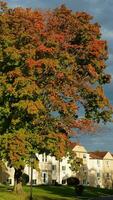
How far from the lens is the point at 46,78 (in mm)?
43406

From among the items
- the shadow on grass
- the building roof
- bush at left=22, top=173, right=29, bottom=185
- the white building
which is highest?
the building roof

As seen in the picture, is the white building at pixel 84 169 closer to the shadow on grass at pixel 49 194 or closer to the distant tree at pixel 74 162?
the shadow on grass at pixel 49 194

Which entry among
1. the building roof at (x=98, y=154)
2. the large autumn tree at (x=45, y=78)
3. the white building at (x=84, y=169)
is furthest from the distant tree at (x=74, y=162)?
the building roof at (x=98, y=154)

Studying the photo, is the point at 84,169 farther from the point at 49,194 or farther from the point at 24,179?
the point at 49,194

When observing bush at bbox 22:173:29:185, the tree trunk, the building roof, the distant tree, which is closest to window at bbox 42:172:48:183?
bush at bbox 22:173:29:185

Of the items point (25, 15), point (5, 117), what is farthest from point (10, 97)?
point (25, 15)

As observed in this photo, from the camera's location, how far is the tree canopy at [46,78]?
4128 centimetres

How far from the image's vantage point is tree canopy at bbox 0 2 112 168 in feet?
135

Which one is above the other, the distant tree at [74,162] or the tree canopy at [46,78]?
the tree canopy at [46,78]

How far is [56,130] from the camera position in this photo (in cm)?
4369

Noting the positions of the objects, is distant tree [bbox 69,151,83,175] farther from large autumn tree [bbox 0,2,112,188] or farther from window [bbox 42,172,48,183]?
window [bbox 42,172,48,183]

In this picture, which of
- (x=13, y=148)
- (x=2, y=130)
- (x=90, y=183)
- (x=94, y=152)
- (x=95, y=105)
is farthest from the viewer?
(x=94, y=152)

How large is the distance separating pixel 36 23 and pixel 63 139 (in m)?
10.4

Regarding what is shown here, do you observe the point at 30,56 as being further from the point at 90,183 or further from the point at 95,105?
the point at 90,183
